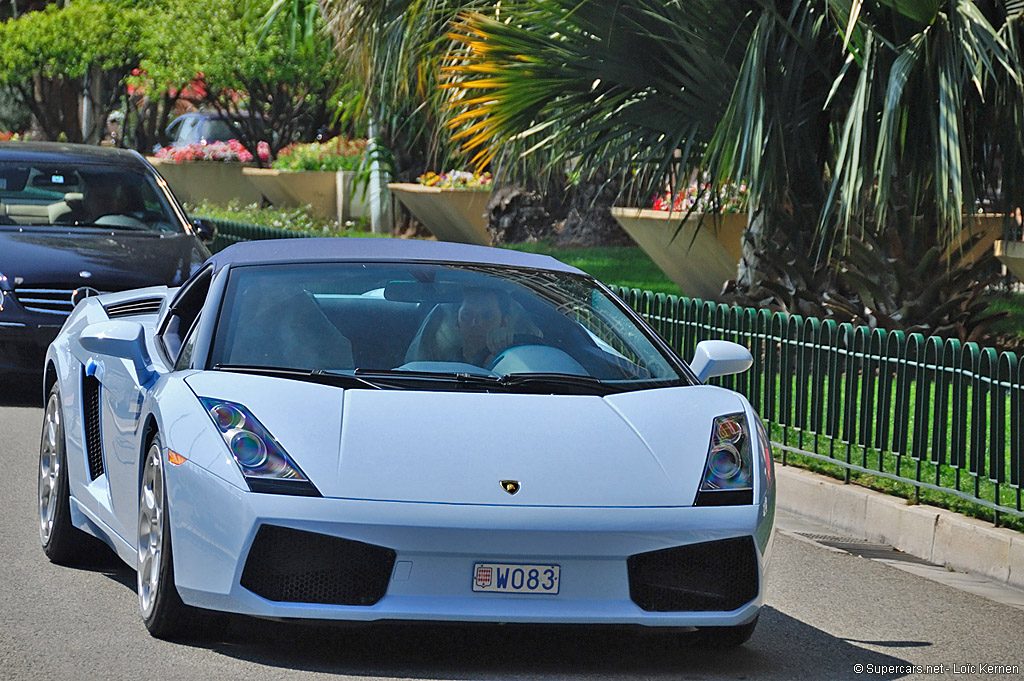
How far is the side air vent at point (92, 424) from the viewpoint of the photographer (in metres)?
6.60

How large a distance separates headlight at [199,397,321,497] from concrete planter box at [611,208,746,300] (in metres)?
10.5

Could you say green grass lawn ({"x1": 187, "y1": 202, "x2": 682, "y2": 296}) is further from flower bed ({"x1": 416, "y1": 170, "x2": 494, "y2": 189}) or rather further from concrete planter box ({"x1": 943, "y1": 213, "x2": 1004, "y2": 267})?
concrete planter box ({"x1": 943, "y1": 213, "x2": 1004, "y2": 267})

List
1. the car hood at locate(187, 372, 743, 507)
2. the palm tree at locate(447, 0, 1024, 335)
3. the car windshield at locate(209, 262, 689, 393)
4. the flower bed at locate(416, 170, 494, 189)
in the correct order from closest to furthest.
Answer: the car hood at locate(187, 372, 743, 507) < the car windshield at locate(209, 262, 689, 393) < the palm tree at locate(447, 0, 1024, 335) < the flower bed at locate(416, 170, 494, 189)

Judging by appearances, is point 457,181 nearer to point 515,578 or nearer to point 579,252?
point 579,252

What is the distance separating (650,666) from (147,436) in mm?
A: 1783

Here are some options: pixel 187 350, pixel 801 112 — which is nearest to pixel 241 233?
pixel 801 112

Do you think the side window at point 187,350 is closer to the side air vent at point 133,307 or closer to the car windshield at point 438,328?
the car windshield at point 438,328

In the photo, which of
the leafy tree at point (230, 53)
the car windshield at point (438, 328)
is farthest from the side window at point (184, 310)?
the leafy tree at point (230, 53)

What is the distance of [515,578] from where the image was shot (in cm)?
503

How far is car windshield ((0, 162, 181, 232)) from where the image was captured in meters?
13.0

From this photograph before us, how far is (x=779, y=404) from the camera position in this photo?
33.6ft

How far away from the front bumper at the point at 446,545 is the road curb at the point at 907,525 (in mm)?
2867

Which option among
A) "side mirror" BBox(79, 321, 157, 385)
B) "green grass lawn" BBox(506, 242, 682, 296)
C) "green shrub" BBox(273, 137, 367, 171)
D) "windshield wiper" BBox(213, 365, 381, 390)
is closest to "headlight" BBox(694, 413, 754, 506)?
"windshield wiper" BBox(213, 365, 381, 390)

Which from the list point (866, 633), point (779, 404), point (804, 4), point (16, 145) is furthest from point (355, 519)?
point (16, 145)
